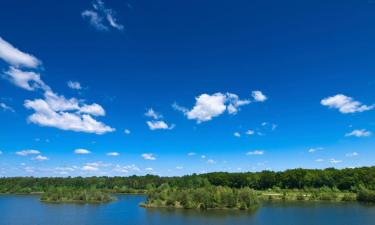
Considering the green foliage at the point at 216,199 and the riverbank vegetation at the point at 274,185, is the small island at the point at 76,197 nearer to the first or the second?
the riverbank vegetation at the point at 274,185

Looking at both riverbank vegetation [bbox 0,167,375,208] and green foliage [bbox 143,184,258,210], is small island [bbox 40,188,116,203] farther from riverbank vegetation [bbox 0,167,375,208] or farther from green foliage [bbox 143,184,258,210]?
green foliage [bbox 143,184,258,210]

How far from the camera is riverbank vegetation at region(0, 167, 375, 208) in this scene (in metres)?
98.8

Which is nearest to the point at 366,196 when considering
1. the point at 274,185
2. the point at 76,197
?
the point at 274,185

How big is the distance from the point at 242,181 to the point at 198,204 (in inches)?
2592

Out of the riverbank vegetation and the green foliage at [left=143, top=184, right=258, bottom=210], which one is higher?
the riverbank vegetation

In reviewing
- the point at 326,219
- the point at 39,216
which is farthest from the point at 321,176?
the point at 39,216

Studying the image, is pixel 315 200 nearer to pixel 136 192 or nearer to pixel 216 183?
pixel 216 183

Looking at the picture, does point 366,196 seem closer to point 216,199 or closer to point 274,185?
point 216,199

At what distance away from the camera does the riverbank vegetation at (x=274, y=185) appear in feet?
324

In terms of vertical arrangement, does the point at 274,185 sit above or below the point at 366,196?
above

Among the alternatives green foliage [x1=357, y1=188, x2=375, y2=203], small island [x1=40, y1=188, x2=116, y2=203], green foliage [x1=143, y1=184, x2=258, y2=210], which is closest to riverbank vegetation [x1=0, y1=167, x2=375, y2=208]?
green foliage [x1=357, y1=188, x2=375, y2=203]

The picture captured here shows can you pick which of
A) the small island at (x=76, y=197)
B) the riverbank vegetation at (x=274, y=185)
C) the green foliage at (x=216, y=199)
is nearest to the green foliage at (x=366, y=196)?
the riverbank vegetation at (x=274, y=185)

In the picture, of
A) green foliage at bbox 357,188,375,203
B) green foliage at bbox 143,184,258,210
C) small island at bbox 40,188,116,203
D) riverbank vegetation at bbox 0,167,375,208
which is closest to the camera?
green foliage at bbox 143,184,258,210

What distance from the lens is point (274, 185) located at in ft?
458
